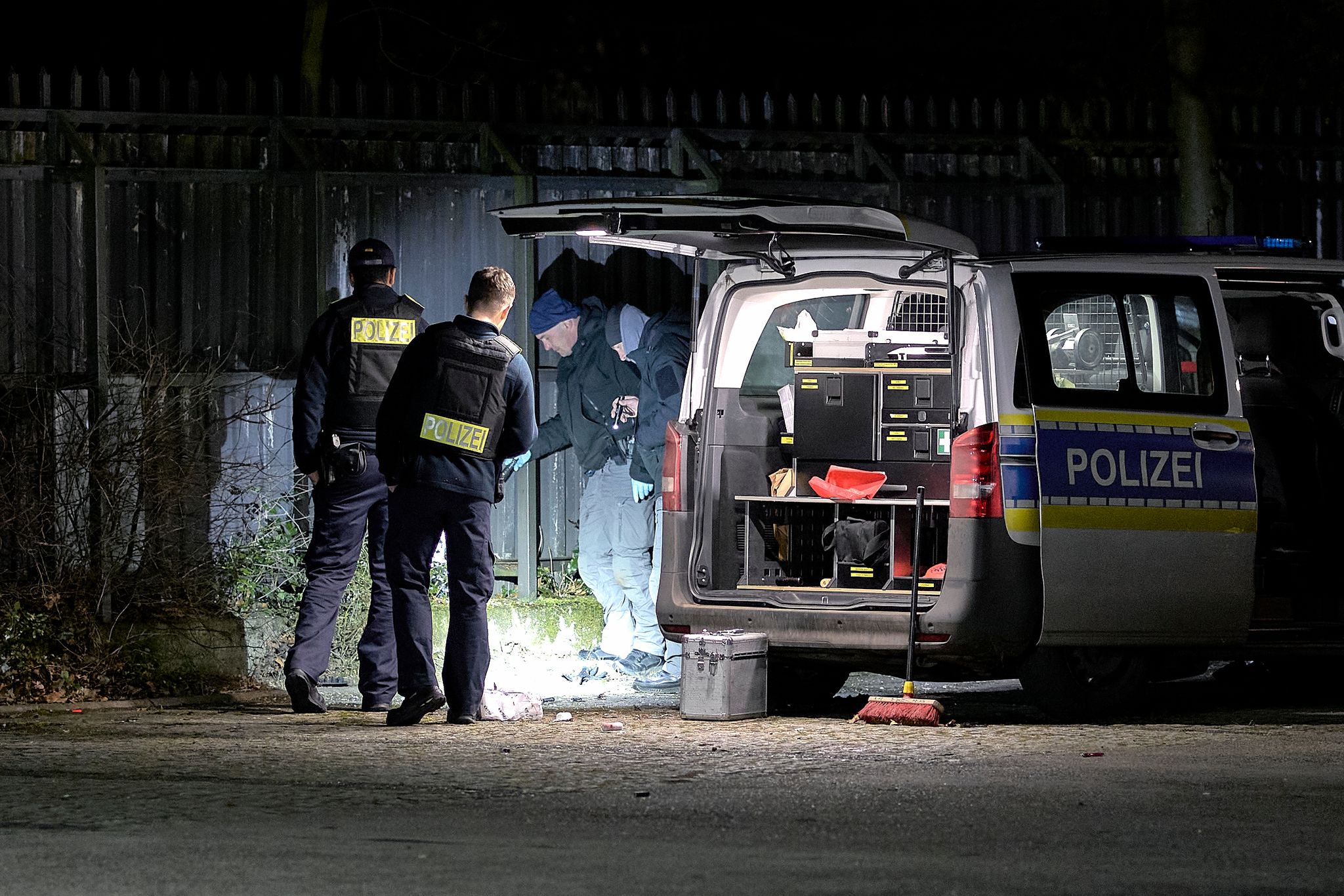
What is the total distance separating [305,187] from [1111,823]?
22.2ft

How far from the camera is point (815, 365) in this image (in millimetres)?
8797

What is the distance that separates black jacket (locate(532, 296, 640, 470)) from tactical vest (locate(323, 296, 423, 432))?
2.22 metres

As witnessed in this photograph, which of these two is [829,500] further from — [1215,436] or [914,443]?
[1215,436]

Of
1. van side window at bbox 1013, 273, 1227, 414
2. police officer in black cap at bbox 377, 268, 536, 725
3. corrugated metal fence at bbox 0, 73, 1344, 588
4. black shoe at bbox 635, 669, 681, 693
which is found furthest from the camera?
corrugated metal fence at bbox 0, 73, 1344, 588

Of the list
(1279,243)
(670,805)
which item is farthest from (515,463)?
(670,805)

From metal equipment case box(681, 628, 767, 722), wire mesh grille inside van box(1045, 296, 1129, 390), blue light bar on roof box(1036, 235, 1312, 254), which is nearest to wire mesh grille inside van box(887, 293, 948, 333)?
blue light bar on roof box(1036, 235, 1312, 254)

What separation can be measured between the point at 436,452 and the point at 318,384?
858 mm

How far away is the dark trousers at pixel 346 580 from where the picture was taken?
28.2ft

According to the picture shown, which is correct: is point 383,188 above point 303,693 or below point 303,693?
above

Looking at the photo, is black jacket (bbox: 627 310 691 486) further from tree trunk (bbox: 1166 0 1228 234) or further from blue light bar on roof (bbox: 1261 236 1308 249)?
tree trunk (bbox: 1166 0 1228 234)

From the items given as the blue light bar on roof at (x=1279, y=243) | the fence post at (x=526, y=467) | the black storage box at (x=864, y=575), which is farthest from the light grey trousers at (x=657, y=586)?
the blue light bar on roof at (x=1279, y=243)

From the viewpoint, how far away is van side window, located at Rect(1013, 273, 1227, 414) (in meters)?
7.95

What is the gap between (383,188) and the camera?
11.3m

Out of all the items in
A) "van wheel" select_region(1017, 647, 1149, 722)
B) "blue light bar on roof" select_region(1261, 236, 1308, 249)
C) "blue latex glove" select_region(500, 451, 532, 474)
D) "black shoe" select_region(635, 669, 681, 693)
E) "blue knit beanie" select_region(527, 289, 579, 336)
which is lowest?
"black shoe" select_region(635, 669, 681, 693)
